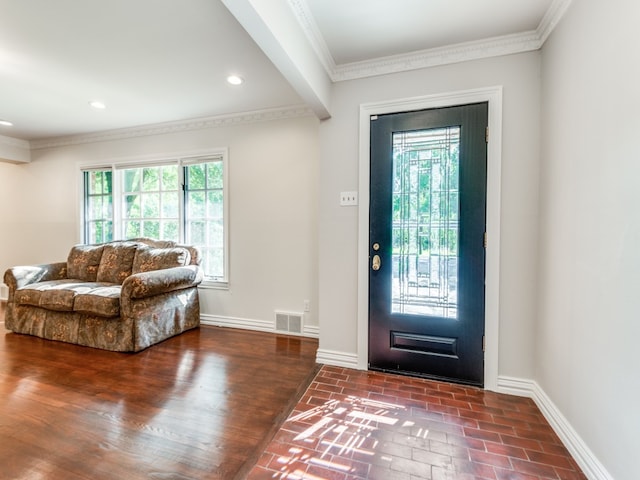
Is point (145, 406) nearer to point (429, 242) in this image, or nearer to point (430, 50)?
point (429, 242)

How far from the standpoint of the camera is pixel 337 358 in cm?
248

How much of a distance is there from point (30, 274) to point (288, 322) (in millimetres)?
3042

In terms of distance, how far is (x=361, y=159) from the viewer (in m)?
2.36

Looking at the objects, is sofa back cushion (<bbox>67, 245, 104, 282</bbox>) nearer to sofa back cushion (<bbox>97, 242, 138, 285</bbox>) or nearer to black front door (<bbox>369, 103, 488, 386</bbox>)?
sofa back cushion (<bbox>97, 242, 138, 285</bbox>)

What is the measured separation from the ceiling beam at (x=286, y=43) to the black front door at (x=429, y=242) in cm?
55

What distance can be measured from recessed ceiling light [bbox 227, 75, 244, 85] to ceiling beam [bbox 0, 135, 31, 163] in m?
4.24

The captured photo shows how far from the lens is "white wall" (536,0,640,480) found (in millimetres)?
1177

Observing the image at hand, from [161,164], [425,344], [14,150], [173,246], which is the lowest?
[425,344]

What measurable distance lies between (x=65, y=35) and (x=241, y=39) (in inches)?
48.7

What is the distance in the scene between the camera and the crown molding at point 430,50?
175 centimetres

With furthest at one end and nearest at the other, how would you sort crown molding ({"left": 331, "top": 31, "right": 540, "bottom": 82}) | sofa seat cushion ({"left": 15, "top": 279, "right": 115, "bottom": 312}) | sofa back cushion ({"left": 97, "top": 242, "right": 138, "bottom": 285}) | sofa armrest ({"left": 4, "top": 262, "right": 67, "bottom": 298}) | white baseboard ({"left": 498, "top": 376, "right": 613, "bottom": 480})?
sofa back cushion ({"left": 97, "top": 242, "right": 138, "bottom": 285}), sofa armrest ({"left": 4, "top": 262, "right": 67, "bottom": 298}), sofa seat cushion ({"left": 15, "top": 279, "right": 115, "bottom": 312}), crown molding ({"left": 331, "top": 31, "right": 540, "bottom": 82}), white baseboard ({"left": 498, "top": 376, "right": 613, "bottom": 480})

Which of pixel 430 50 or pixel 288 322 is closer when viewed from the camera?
pixel 430 50

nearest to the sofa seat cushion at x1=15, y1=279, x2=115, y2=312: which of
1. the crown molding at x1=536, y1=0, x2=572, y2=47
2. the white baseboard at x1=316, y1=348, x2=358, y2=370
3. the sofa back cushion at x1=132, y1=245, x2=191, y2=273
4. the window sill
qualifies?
the sofa back cushion at x1=132, y1=245, x2=191, y2=273

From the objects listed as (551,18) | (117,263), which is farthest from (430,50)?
(117,263)
